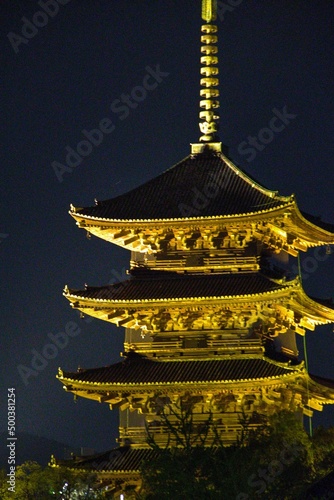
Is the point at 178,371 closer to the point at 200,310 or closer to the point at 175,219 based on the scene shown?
the point at 200,310

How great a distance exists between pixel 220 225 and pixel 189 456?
15.6 m

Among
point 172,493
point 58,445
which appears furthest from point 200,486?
point 58,445

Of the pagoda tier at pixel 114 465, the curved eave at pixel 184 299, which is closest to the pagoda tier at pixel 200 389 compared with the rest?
the pagoda tier at pixel 114 465

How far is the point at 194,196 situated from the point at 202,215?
6.76 ft

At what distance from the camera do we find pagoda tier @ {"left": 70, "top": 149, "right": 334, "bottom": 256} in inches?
2263

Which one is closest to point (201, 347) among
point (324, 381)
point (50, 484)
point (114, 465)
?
point (324, 381)

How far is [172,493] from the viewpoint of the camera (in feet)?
141

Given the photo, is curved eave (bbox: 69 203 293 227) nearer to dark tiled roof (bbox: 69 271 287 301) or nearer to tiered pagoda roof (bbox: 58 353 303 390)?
dark tiled roof (bbox: 69 271 287 301)

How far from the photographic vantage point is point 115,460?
187 feet

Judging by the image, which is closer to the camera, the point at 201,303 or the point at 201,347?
the point at 201,303

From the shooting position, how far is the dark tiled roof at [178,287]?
57094 millimetres

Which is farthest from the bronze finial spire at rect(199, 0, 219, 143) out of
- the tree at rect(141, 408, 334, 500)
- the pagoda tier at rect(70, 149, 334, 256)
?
the tree at rect(141, 408, 334, 500)
